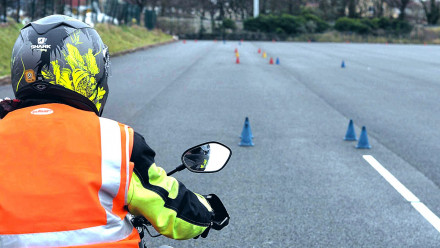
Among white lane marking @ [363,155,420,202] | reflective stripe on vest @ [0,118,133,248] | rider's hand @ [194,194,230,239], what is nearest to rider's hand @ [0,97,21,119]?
reflective stripe on vest @ [0,118,133,248]

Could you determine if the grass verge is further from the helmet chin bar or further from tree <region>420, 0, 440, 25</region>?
tree <region>420, 0, 440, 25</region>

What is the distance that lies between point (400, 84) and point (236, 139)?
36.0 ft

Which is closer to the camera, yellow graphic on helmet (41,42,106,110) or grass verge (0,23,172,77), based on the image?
yellow graphic on helmet (41,42,106,110)

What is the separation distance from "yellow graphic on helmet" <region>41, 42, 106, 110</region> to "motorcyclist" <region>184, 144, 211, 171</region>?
1.37 feet

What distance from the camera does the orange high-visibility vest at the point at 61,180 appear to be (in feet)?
6.72

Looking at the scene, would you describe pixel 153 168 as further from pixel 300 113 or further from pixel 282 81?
pixel 282 81

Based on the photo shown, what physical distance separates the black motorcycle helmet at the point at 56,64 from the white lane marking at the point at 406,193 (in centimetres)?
383

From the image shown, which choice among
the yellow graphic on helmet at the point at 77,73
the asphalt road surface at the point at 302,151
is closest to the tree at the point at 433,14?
the asphalt road surface at the point at 302,151

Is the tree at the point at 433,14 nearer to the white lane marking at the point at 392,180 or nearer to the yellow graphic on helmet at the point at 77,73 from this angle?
the white lane marking at the point at 392,180

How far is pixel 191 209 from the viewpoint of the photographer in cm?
231

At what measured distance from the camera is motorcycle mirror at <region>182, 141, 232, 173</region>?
7.96 feet

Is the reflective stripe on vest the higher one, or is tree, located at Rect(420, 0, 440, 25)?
tree, located at Rect(420, 0, 440, 25)

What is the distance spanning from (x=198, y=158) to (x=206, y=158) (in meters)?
0.03

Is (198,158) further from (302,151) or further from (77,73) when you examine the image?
(302,151)
